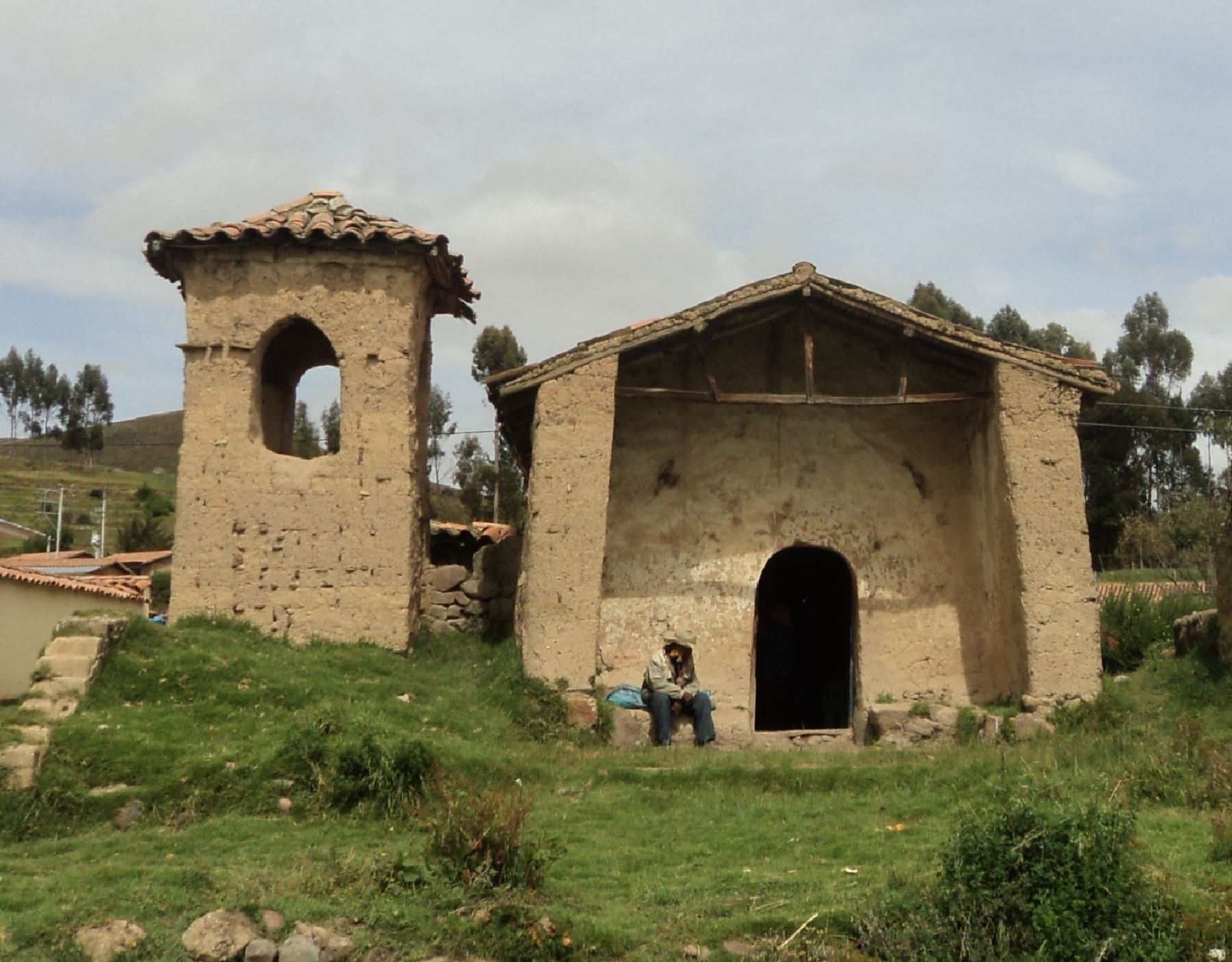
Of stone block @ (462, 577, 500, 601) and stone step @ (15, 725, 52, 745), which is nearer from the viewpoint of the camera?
stone step @ (15, 725, 52, 745)

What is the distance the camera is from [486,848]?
788cm

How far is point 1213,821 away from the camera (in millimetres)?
8383

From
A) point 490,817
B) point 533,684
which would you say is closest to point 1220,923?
point 490,817

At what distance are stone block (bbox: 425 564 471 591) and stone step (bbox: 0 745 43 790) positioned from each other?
6.06 m

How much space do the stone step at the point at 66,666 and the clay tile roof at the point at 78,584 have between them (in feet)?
30.4

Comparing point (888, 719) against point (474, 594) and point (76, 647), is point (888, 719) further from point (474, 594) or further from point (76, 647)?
point (76, 647)

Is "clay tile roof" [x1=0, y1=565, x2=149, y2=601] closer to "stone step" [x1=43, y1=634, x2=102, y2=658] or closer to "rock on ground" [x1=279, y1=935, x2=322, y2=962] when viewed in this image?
"stone step" [x1=43, y1=634, x2=102, y2=658]

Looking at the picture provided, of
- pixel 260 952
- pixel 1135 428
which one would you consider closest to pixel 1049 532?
pixel 260 952

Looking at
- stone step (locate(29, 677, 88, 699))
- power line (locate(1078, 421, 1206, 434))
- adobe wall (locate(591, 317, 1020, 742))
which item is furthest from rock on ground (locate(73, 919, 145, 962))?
power line (locate(1078, 421, 1206, 434))

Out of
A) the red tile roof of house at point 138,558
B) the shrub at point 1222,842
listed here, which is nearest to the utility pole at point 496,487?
the red tile roof of house at point 138,558

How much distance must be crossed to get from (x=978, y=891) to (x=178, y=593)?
32.1ft

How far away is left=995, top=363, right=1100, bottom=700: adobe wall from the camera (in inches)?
527

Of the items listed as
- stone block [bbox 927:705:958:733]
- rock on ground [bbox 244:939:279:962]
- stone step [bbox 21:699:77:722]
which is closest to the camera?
rock on ground [bbox 244:939:279:962]

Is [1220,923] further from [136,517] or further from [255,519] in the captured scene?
[136,517]
